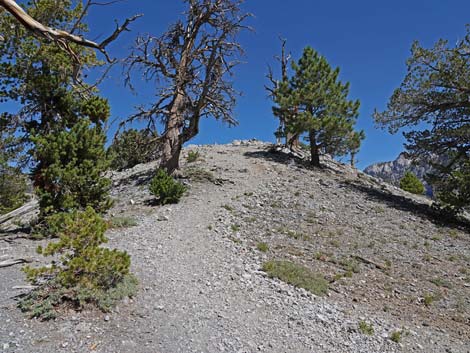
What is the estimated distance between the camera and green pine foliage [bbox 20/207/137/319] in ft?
15.3

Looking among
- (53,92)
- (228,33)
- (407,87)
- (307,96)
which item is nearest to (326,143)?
(307,96)

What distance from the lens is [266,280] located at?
7.17 meters

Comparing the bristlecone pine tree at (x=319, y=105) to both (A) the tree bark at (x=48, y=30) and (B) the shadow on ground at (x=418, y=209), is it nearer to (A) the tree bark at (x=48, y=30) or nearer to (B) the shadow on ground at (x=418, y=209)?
(B) the shadow on ground at (x=418, y=209)

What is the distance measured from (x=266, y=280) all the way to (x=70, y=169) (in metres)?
5.90

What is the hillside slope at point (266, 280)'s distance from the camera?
4613 millimetres

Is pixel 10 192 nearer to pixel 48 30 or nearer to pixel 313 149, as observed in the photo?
pixel 313 149

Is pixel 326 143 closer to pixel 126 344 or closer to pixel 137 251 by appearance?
pixel 137 251

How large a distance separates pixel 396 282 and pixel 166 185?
8401mm

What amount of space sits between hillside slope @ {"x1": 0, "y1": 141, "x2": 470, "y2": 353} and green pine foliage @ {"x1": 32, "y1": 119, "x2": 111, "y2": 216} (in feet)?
4.18

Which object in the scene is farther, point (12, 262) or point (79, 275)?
point (12, 262)

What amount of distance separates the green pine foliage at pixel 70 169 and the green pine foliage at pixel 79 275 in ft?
12.0

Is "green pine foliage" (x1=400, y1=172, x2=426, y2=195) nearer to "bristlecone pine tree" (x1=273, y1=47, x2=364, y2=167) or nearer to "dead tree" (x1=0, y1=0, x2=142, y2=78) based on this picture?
"bristlecone pine tree" (x1=273, y1=47, x2=364, y2=167)

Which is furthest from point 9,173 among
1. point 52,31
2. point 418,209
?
point 418,209

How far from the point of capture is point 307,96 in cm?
1908
